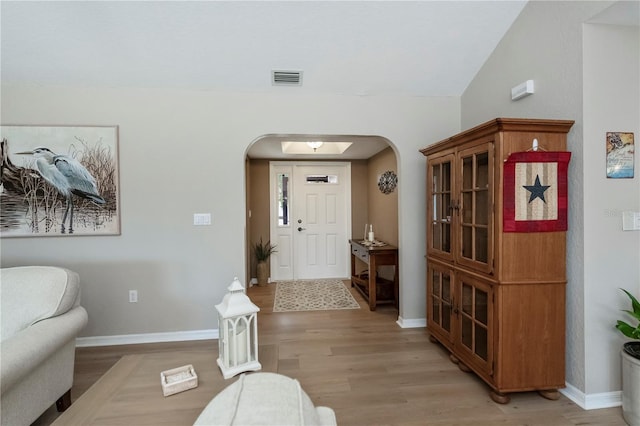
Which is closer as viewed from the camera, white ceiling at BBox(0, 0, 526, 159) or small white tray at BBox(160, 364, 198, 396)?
small white tray at BBox(160, 364, 198, 396)

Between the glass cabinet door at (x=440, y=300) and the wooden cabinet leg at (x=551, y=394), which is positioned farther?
the glass cabinet door at (x=440, y=300)

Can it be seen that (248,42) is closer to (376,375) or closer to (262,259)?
(376,375)

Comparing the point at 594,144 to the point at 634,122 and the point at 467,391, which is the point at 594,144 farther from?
the point at 467,391

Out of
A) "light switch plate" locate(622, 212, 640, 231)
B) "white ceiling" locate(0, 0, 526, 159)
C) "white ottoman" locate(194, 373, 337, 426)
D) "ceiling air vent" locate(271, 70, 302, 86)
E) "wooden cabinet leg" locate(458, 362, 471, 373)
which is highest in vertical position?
"white ceiling" locate(0, 0, 526, 159)

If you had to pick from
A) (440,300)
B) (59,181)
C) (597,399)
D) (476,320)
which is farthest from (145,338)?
(597,399)

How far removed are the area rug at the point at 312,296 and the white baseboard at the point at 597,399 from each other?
2.18 m

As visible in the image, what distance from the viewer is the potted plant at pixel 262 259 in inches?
190

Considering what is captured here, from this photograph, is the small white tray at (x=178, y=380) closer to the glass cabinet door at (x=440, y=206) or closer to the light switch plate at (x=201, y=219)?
the light switch plate at (x=201, y=219)

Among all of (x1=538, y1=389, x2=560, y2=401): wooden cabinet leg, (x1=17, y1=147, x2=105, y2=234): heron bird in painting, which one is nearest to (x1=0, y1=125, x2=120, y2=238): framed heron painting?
(x1=17, y1=147, x2=105, y2=234): heron bird in painting

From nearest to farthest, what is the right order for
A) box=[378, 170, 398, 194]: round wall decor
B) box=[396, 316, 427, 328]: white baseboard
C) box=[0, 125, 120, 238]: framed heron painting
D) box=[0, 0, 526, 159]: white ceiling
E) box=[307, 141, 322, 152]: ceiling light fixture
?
box=[0, 0, 526, 159]: white ceiling, box=[0, 125, 120, 238]: framed heron painting, box=[396, 316, 427, 328]: white baseboard, box=[378, 170, 398, 194]: round wall decor, box=[307, 141, 322, 152]: ceiling light fixture

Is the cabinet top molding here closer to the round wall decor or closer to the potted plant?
the round wall decor

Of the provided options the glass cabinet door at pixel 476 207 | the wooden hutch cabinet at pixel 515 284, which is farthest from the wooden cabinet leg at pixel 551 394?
the glass cabinet door at pixel 476 207

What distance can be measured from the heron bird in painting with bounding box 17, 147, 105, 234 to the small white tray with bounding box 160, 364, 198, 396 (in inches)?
87.4

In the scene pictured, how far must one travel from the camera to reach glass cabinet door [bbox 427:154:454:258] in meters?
2.45
